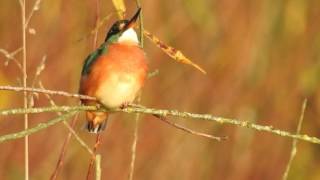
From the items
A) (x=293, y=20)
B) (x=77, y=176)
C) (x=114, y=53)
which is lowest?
(x=77, y=176)

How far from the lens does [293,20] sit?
4875 mm

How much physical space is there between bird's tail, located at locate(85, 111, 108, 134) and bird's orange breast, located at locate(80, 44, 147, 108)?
10 cm

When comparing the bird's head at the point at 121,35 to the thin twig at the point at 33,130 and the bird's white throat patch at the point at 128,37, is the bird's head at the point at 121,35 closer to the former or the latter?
the bird's white throat patch at the point at 128,37

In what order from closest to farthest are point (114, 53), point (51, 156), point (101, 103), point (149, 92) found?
point (101, 103) → point (114, 53) → point (51, 156) → point (149, 92)

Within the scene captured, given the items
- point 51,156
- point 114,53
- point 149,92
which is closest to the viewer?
point 114,53

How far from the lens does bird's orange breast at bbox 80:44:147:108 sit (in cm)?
226

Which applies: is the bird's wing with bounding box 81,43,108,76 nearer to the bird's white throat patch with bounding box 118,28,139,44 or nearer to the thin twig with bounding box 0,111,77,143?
the bird's white throat patch with bounding box 118,28,139,44

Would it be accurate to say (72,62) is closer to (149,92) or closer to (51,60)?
(51,60)

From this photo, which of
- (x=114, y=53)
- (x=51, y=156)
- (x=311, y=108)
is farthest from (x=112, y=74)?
(x=311, y=108)

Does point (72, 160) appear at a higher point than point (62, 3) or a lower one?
lower

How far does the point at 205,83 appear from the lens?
15.8 ft

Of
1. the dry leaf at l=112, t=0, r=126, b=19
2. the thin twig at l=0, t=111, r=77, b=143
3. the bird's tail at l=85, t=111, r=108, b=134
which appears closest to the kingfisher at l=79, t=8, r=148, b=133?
the bird's tail at l=85, t=111, r=108, b=134

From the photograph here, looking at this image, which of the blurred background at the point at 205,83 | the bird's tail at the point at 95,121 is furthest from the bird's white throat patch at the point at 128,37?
the blurred background at the point at 205,83

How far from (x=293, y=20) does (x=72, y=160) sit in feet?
4.04
